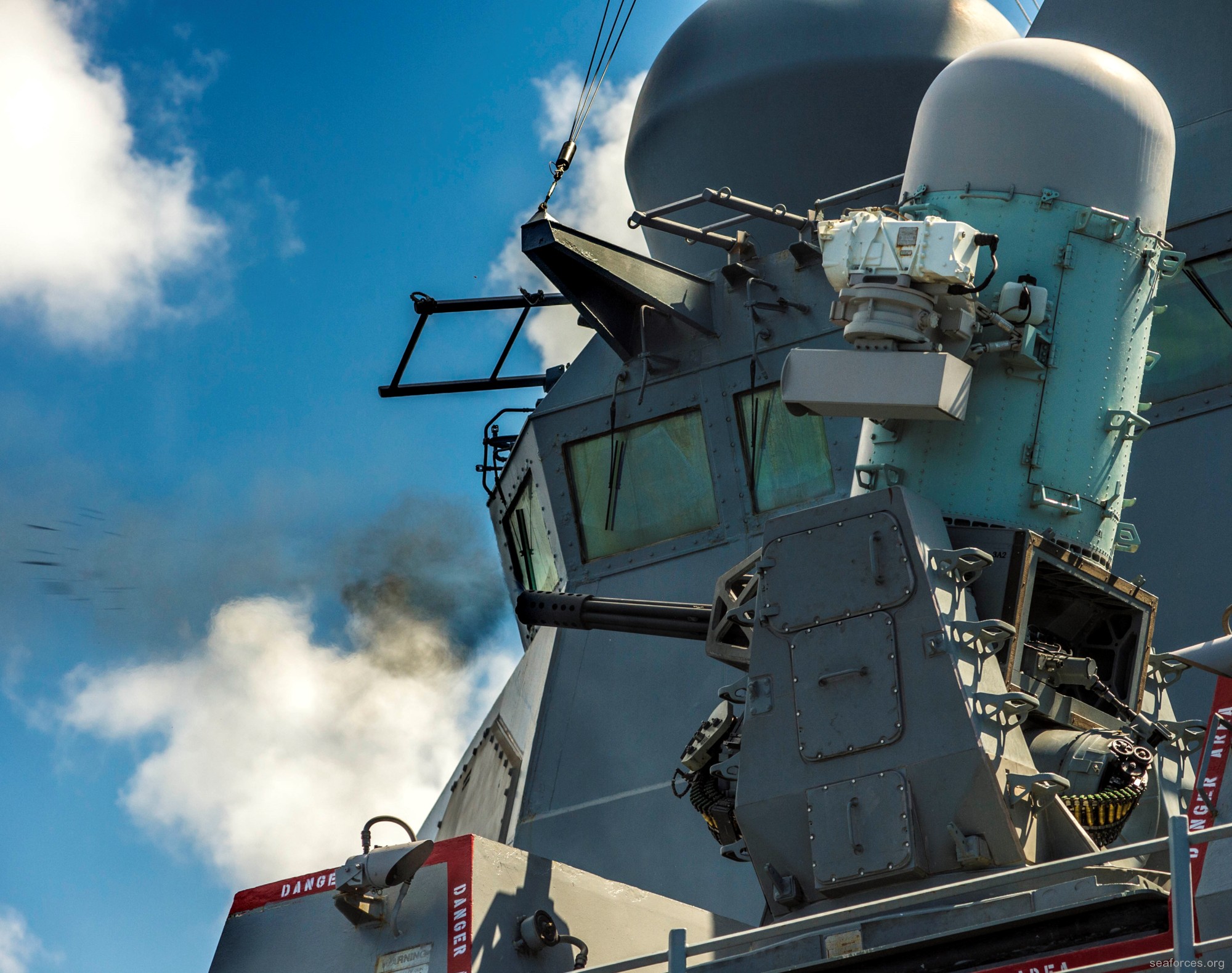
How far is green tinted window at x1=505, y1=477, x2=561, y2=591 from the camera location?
43.8ft

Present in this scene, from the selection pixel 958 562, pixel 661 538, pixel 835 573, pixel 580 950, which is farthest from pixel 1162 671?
pixel 661 538

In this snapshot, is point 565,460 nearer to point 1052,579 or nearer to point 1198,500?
point 1198,500

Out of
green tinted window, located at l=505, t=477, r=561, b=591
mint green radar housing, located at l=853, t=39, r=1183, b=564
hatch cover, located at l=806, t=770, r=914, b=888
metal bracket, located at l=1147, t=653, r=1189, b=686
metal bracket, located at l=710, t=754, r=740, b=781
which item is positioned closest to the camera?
hatch cover, located at l=806, t=770, r=914, b=888

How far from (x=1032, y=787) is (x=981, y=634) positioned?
68 cm

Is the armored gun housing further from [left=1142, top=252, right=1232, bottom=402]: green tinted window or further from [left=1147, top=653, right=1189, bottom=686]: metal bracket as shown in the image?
[left=1142, top=252, right=1232, bottom=402]: green tinted window

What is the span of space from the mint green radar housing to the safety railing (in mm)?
1953

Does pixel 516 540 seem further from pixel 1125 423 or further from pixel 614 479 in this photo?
pixel 1125 423

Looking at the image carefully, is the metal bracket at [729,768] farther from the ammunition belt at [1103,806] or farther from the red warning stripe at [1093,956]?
the red warning stripe at [1093,956]

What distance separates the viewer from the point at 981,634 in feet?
24.0

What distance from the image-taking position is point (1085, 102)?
27.3 feet

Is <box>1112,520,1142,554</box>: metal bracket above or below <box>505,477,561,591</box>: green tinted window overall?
below

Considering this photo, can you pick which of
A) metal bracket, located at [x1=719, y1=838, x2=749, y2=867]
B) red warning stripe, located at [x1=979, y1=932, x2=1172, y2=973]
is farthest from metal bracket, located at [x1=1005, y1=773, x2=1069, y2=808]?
metal bracket, located at [x1=719, y1=838, x2=749, y2=867]

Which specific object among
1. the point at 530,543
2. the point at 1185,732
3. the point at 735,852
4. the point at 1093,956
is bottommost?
the point at 1093,956

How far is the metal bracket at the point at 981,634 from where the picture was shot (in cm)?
731
